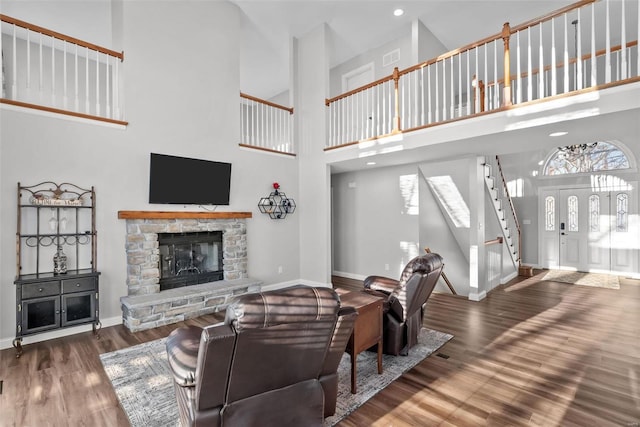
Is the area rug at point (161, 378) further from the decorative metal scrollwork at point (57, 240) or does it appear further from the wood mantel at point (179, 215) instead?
the wood mantel at point (179, 215)

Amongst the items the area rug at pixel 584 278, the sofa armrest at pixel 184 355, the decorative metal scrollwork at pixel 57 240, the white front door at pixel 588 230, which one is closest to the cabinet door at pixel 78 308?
the decorative metal scrollwork at pixel 57 240

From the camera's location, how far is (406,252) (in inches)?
235

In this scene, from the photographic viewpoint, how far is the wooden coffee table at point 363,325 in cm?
247

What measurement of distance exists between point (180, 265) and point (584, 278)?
8.23 meters

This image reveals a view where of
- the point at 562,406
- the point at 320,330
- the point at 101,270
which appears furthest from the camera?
the point at 101,270

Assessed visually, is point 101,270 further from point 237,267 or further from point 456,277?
point 456,277

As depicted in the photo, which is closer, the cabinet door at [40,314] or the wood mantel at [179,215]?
the cabinet door at [40,314]

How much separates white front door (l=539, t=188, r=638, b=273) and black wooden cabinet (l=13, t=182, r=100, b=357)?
9.56 m

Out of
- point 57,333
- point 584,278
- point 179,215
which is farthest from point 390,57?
point 57,333

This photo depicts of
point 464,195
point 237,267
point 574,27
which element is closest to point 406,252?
point 464,195

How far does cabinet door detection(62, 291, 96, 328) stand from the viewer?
137 inches

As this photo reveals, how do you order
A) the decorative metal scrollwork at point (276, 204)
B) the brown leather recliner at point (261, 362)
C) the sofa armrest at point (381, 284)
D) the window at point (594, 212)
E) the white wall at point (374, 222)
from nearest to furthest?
the brown leather recliner at point (261, 362), the sofa armrest at point (381, 284), the decorative metal scrollwork at point (276, 204), the white wall at point (374, 222), the window at point (594, 212)

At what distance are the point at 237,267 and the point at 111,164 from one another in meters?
2.41

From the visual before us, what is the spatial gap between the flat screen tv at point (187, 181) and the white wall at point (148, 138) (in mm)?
125
